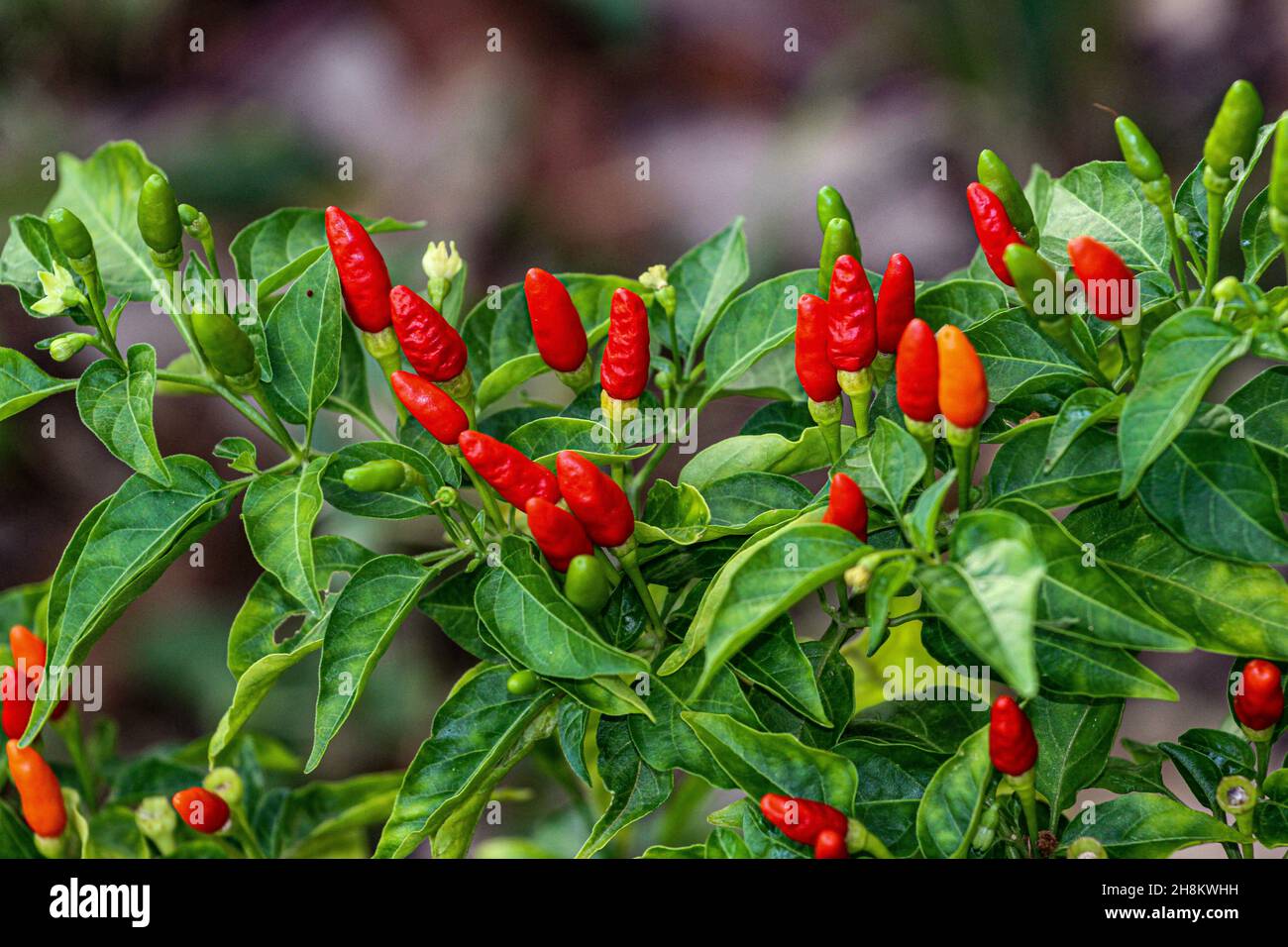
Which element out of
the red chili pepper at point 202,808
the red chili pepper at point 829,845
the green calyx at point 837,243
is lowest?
the red chili pepper at point 202,808

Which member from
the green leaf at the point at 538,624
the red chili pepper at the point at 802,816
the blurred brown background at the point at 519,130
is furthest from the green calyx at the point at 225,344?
the blurred brown background at the point at 519,130

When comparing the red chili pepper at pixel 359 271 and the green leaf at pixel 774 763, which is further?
the red chili pepper at pixel 359 271

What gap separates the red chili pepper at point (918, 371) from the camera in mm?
784

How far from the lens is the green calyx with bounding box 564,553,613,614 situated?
824 mm

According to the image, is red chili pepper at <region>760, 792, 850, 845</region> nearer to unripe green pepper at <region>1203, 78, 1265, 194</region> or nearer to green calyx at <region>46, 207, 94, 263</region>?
unripe green pepper at <region>1203, 78, 1265, 194</region>

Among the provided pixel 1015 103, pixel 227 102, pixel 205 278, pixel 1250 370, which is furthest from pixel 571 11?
pixel 205 278

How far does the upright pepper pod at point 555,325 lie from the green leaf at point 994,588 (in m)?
0.36

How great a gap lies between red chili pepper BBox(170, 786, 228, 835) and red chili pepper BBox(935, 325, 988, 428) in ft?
2.26

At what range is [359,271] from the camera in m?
0.95

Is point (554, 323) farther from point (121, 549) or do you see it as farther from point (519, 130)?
point (519, 130)

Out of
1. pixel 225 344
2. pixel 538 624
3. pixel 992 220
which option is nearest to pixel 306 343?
pixel 225 344

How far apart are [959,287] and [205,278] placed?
1.88 feet

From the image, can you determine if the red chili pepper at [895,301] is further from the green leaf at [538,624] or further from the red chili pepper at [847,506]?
the green leaf at [538,624]

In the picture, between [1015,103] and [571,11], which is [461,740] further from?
[571,11]
